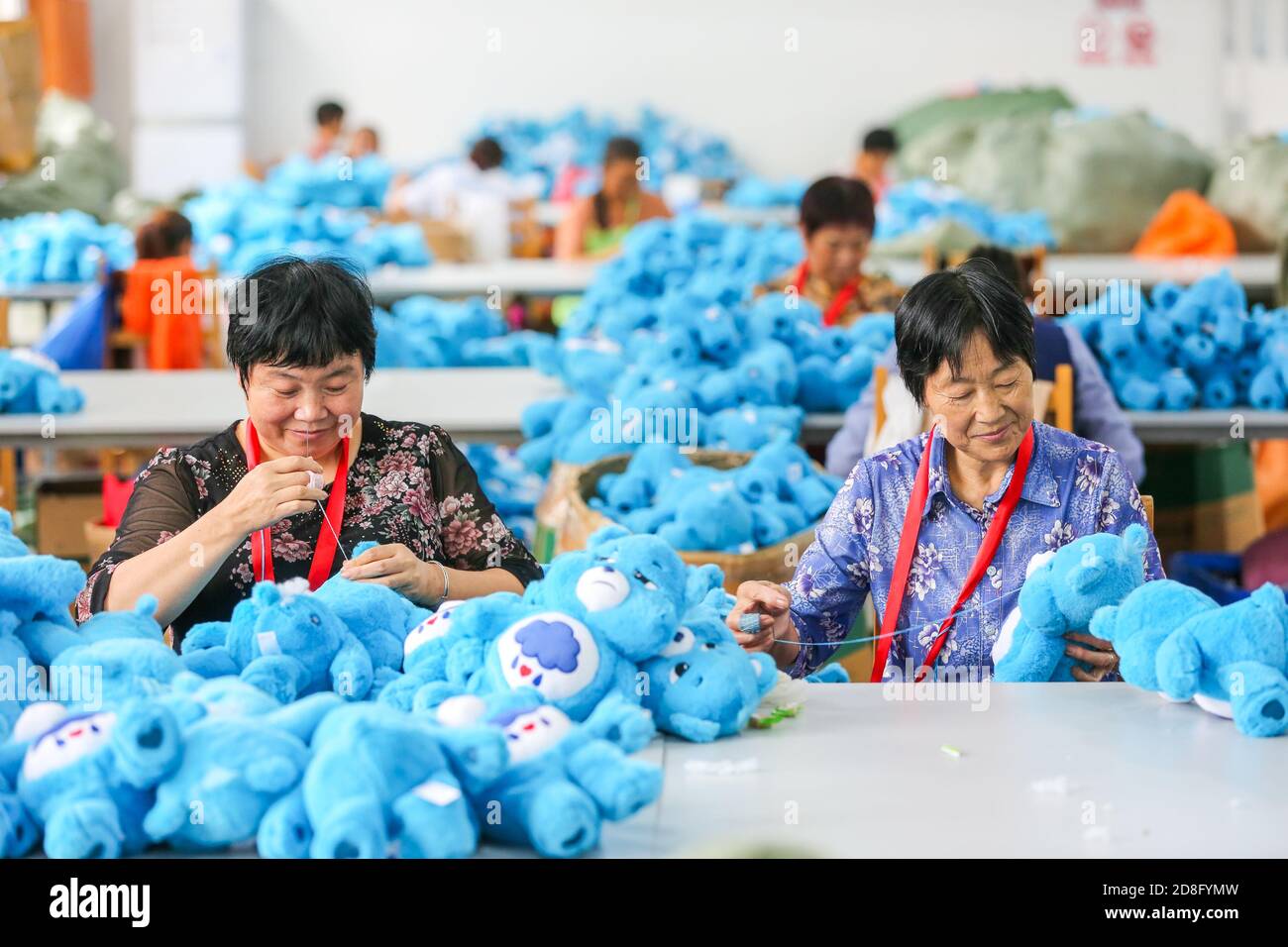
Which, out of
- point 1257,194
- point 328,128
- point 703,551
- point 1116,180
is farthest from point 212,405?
point 328,128

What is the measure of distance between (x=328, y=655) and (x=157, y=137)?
42.5 feet

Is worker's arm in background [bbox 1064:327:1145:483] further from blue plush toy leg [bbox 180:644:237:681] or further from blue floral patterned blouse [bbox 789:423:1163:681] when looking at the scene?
blue plush toy leg [bbox 180:644:237:681]

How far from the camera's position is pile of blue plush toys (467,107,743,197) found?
13195mm

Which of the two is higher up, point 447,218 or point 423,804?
point 447,218

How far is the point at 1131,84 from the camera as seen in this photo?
13.4 meters

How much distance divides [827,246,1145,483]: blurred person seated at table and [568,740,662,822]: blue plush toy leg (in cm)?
212

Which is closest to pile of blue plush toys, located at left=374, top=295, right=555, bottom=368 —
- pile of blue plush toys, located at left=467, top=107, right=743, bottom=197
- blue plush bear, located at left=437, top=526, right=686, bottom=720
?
blue plush bear, located at left=437, top=526, right=686, bottom=720

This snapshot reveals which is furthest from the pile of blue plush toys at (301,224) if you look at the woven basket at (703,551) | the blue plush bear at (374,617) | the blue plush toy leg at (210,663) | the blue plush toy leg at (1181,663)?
the blue plush toy leg at (1181,663)

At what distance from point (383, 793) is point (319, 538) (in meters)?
1.14

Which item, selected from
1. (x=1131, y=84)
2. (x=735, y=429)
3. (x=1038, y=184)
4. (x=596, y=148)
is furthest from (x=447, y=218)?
(x=1131, y=84)

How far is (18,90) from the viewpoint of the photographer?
10078 millimetres

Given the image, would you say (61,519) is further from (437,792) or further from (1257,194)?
(1257,194)

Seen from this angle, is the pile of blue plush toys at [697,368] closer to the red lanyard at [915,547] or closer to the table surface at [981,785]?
the red lanyard at [915,547]

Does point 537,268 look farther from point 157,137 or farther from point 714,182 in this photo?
point 157,137
